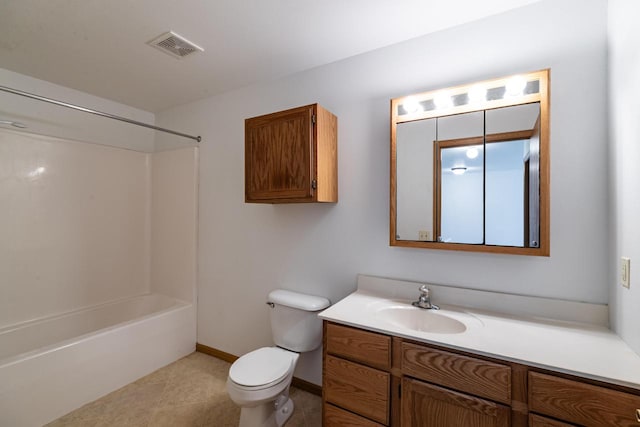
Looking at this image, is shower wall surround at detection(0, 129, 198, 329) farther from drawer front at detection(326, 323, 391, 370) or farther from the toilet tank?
drawer front at detection(326, 323, 391, 370)

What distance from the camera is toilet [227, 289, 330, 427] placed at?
1554 millimetres

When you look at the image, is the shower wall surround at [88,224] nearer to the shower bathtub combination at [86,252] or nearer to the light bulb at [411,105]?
the shower bathtub combination at [86,252]

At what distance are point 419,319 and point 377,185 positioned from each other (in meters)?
0.83

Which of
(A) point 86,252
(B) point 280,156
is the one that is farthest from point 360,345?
(A) point 86,252

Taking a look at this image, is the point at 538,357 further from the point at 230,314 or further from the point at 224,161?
the point at 224,161

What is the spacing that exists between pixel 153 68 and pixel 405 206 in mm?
2123

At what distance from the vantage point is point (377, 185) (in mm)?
1849

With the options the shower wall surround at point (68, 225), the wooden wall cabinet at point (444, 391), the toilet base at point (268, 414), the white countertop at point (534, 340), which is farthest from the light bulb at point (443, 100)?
the shower wall surround at point (68, 225)

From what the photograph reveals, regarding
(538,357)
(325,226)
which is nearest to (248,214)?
(325,226)

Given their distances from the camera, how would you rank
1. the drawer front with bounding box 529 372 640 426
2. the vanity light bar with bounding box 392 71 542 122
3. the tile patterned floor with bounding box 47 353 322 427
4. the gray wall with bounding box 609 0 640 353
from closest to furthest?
the drawer front with bounding box 529 372 640 426
the gray wall with bounding box 609 0 640 353
the vanity light bar with bounding box 392 71 542 122
the tile patterned floor with bounding box 47 353 322 427

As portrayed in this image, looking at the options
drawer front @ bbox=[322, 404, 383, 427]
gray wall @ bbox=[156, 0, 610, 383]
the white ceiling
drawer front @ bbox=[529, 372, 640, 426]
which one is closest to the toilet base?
gray wall @ bbox=[156, 0, 610, 383]

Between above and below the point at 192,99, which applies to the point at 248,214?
below

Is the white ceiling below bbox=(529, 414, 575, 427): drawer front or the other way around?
the other way around

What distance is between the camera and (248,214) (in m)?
2.41
